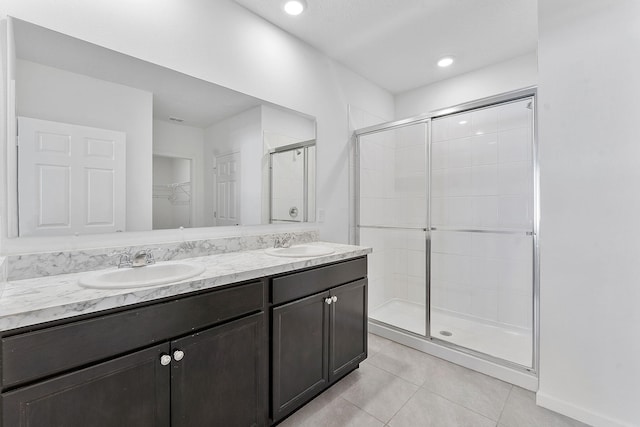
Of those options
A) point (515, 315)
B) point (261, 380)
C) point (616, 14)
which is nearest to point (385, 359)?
point (261, 380)

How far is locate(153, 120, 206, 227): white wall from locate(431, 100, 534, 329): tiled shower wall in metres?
1.93

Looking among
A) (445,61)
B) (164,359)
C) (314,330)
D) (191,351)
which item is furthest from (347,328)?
(445,61)

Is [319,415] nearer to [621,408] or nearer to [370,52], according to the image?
[621,408]

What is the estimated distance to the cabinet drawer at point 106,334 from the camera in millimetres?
806

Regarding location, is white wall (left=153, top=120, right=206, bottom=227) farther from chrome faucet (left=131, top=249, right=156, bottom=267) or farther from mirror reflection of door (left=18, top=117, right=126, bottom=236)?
chrome faucet (left=131, top=249, right=156, bottom=267)

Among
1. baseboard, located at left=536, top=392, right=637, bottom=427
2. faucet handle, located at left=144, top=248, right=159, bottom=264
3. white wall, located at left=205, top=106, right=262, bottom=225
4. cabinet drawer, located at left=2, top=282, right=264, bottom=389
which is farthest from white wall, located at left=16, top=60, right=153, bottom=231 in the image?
baseboard, located at left=536, top=392, right=637, bottom=427

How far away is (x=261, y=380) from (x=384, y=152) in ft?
8.54

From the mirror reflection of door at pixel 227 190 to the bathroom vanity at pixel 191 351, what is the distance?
0.90 ft

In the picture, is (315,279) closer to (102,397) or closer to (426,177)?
(102,397)

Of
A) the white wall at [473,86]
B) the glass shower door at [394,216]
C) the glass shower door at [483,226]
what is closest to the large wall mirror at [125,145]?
the glass shower door at [394,216]

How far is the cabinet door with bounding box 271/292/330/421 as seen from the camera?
1.43 metres

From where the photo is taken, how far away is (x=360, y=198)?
9.51 ft

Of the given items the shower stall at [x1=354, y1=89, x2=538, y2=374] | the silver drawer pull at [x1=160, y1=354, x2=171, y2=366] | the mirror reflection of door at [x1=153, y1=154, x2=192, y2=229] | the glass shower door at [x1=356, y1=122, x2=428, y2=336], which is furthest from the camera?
the glass shower door at [x1=356, y1=122, x2=428, y2=336]

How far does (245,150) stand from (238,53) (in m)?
0.66
